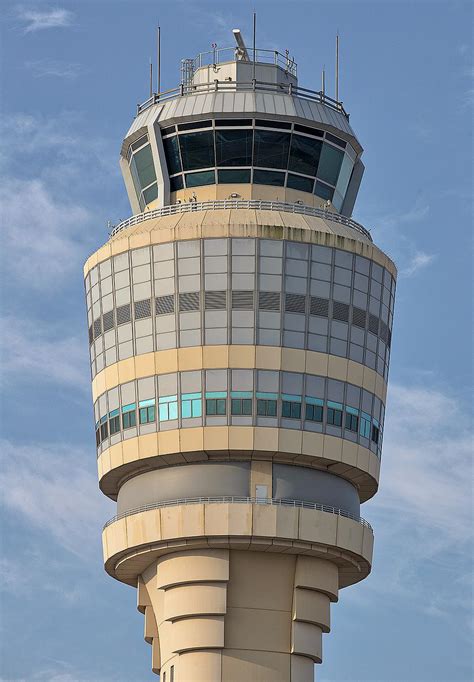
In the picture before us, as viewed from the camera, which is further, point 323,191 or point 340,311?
point 323,191

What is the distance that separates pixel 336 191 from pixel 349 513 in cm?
1902

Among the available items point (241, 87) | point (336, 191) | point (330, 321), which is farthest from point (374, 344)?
point (241, 87)

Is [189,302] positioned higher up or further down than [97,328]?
further down

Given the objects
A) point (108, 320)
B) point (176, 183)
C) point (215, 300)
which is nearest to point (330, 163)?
point (176, 183)

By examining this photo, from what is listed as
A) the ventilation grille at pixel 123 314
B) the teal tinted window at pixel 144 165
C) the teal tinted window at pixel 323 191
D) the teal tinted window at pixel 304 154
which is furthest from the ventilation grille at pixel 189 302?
the teal tinted window at pixel 323 191

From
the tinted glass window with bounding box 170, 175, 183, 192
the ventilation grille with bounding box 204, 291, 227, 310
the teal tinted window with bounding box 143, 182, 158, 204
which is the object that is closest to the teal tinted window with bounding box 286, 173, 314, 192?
the tinted glass window with bounding box 170, 175, 183, 192

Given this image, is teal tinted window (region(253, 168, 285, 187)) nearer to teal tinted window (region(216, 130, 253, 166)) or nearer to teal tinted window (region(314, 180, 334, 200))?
teal tinted window (region(216, 130, 253, 166))

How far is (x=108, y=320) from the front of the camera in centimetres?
10069

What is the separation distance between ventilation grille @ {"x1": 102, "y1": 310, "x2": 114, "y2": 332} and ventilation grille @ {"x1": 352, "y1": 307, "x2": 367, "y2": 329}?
13.2 meters

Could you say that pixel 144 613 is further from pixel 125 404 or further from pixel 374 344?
pixel 374 344

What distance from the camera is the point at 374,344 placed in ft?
330

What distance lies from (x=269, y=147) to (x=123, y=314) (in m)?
12.8

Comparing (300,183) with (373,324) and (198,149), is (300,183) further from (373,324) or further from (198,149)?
(373,324)

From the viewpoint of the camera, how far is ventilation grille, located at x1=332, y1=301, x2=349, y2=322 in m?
98.4
